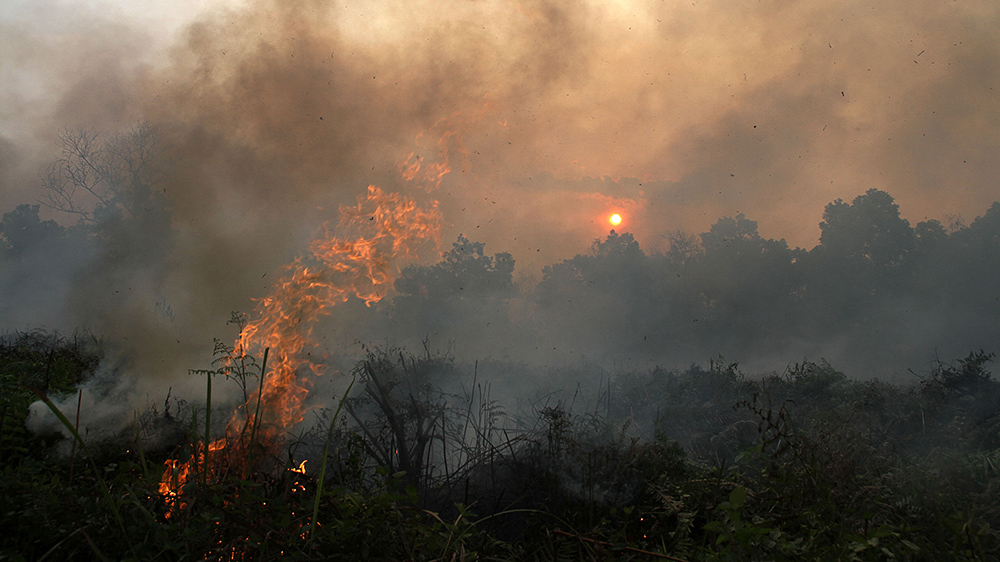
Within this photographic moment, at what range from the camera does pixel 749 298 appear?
81.2ft

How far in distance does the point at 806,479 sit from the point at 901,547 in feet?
4.01

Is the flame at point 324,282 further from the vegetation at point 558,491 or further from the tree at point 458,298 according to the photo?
the tree at point 458,298

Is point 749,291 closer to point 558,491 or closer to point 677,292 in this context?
point 677,292

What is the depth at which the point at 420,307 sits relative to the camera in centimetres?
1873

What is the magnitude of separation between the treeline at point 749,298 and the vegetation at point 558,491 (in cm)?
1256

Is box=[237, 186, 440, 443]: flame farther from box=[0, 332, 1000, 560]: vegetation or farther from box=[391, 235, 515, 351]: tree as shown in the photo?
box=[391, 235, 515, 351]: tree

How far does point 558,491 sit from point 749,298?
2347cm

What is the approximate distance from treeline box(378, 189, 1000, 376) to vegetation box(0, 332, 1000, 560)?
12.6 m

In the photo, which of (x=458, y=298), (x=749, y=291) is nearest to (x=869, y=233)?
(x=749, y=291)

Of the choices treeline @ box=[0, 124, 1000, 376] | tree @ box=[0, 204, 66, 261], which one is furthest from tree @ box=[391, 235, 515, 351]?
tree @ box=[0, 204, 66, 261]

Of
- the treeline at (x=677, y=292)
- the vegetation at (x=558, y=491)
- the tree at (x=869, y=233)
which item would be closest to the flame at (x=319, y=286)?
the vegetation at (x=558, y=491)

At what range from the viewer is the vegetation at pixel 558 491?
2.63 m

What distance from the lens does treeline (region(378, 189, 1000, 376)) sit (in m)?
20.6

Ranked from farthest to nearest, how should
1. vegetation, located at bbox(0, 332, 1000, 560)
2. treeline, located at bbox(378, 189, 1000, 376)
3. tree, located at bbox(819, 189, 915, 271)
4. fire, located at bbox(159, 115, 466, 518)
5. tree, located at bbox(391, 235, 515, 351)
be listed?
tree, located at bbox(819, 189, 915, 271)
treeline, located at bbox(378, 189, 1000, 376)
tree, located at bbox(391, 235, 515, 351)
fire, located at bbox(159, 115, 466, 518)
vegetation, located at bbox(0, 332, 1000, 560)
